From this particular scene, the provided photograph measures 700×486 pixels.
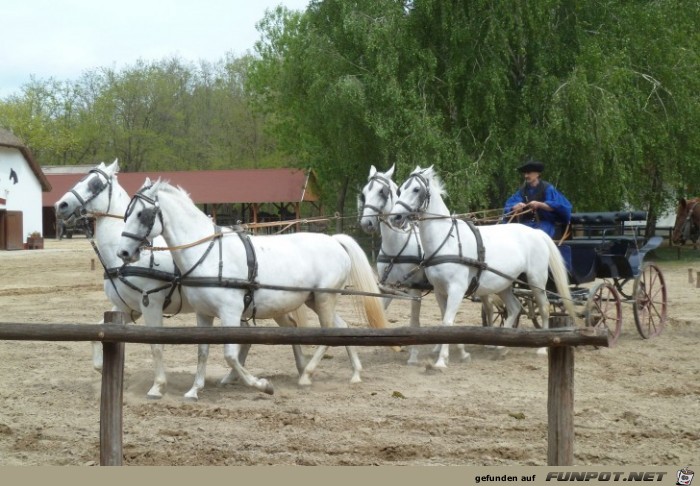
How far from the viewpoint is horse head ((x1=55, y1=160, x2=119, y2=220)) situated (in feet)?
25.5

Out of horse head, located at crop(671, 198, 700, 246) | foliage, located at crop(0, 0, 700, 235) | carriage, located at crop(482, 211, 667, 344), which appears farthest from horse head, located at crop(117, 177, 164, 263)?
horse head, located at crop(671, 198, 700, 246)

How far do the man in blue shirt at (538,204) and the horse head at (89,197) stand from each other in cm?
476

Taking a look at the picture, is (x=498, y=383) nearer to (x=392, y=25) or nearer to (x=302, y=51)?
(x=392, y=25)

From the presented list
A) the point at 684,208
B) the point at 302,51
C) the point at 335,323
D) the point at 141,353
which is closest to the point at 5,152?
the point at 302,51

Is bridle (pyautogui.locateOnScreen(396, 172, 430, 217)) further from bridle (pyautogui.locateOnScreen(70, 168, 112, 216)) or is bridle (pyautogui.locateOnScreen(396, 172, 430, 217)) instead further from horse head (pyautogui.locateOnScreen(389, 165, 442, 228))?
bridle (pyautogui.locateOnScreen(70, 168, 112, 216))

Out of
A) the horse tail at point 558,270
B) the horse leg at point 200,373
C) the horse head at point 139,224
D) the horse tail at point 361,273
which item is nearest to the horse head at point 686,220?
the horse tail at point 558,270

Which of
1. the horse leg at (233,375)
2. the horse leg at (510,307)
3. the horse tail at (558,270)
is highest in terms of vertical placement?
the horse tail at (558,270)

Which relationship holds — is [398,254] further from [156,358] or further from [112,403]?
[112,403]

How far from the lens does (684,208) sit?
27.2 m

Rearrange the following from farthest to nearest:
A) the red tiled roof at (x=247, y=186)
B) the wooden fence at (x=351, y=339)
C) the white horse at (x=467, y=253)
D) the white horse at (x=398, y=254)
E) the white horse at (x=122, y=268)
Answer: the red tiled roof at (x=247, y=186)
the white horse at (x=398, y=254)
the white horse at (x=467, y=253)
the white horse at (x=122, y=268)
the wooden fence at (x=351, y=339)

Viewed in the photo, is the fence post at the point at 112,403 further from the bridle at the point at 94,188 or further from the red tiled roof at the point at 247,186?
the red tiled roof at the point at 247,186

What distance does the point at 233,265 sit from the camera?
24.2ft

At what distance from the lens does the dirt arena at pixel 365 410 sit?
5.47m

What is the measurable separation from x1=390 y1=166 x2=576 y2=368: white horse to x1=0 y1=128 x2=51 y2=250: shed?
107 feet
